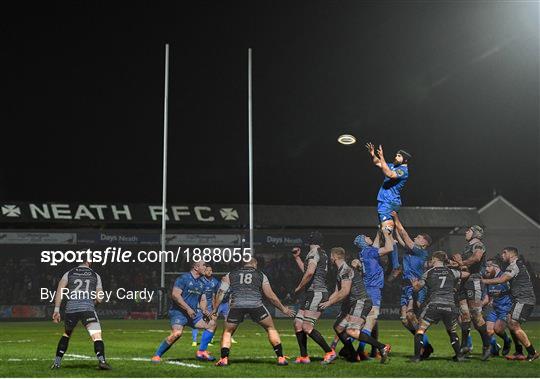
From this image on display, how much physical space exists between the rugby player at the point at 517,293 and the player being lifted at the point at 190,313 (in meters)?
6.90

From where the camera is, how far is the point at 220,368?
18438 millimetres

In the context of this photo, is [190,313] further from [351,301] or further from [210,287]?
[210,287]

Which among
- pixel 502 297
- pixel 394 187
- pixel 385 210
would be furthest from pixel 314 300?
pixel 502 297

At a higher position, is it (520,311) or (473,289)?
(473,289)

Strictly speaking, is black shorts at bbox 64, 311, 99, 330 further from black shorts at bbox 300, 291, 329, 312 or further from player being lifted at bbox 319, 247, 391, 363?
player being lifted at bbox 319, 247, 391, 363

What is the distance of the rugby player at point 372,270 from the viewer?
19891 millimetres

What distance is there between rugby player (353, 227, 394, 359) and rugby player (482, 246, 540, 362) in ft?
8.76

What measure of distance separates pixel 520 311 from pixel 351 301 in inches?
179

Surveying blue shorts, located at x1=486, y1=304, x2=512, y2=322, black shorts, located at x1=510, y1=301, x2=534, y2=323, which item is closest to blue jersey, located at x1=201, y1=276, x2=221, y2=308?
blue shorts, located at x1=486, y1=304, x2=512, y2=322

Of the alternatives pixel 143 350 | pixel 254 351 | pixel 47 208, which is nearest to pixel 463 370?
pixel 254 351

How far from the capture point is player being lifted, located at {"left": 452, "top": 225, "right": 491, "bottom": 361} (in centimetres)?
2053

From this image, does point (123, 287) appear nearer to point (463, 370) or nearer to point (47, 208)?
point (47, 208)

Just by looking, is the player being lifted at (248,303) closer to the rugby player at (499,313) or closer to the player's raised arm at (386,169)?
the player's raised arm at (386,169)

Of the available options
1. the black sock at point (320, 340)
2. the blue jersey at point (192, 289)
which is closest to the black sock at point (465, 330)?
the black sock at point (320, 340)
